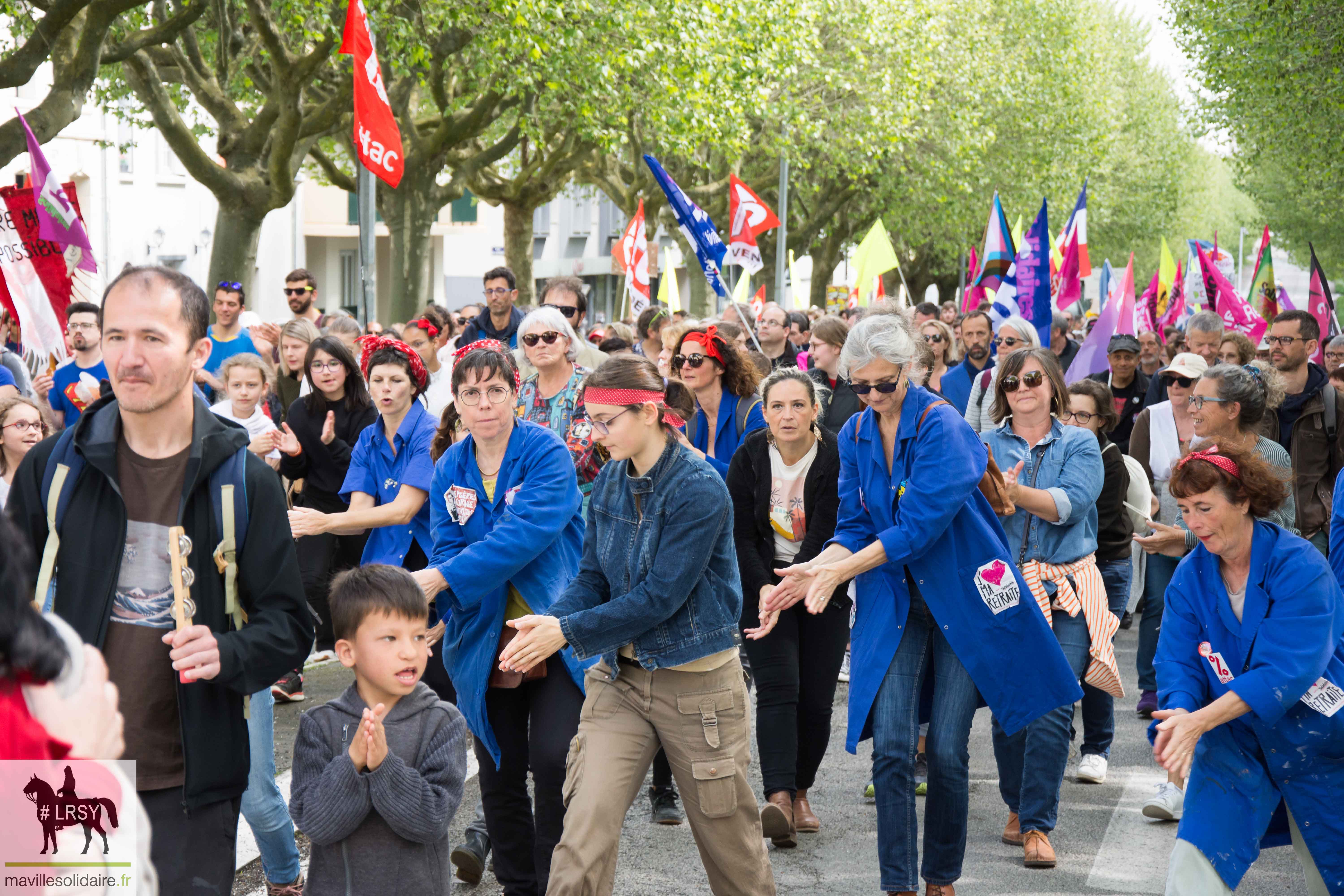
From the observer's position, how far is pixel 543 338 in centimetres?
638

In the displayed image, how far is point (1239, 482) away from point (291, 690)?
5262 millimetres

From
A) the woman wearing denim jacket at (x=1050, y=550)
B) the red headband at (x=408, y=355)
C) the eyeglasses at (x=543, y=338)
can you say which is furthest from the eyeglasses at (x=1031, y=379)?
the red headband at (x=408, y=355)

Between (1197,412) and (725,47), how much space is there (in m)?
16.9

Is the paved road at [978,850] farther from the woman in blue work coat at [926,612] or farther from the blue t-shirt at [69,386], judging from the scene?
the blue t-shirt at [69,386]

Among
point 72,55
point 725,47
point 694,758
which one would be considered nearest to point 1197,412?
point 694,758

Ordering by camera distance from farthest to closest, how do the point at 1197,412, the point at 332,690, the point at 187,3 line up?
the point at 187,3
the point at 332,690
the point at 1197,412

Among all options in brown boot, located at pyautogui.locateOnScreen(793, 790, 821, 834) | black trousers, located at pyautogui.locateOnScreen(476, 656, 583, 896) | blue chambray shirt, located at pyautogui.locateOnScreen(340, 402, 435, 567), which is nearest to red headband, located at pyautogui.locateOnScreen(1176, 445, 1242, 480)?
black trousers, located at pyautogui.locateOnScreen(476, 656, 583, 896)

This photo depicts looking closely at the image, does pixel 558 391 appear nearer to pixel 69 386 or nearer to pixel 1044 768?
pixel 1044 768

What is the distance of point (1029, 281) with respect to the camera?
14125 mm

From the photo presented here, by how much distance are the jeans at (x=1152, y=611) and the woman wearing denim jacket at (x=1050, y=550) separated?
177cm

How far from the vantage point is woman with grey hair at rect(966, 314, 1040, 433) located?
8.69 m

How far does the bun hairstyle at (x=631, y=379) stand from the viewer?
4230 mm

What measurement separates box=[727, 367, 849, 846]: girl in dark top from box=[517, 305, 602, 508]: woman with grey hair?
0.64 m

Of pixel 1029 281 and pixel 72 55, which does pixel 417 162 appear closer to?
pixel 72 55
